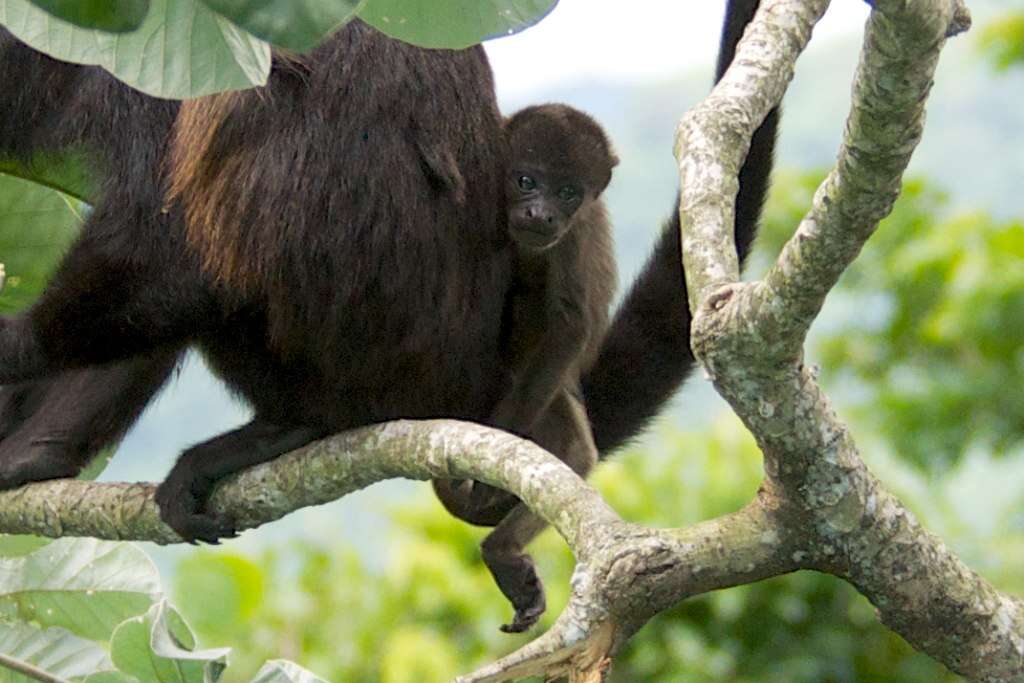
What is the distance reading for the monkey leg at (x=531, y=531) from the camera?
2.70m

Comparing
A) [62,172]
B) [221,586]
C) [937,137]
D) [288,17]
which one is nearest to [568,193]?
[62,172]

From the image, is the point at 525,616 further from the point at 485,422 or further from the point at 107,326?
the point at 107,326

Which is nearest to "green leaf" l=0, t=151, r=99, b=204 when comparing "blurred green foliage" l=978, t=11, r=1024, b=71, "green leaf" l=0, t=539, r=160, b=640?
"green leaf" l=0, t=539, r=160, b=640

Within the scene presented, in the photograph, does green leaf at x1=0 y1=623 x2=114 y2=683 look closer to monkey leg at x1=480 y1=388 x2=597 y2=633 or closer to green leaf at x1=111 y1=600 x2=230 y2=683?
green leaf at x1=111 y1=600 x2=230 y2=683

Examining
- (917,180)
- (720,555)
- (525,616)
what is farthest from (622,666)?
(720,555)

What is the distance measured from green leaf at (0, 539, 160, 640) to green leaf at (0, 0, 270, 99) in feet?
4.88

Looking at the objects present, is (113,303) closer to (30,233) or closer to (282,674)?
(30,233)

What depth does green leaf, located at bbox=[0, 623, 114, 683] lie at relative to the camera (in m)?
2.61

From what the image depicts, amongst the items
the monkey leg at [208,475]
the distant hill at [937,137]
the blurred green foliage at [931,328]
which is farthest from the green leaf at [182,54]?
the distant hill at [937,137]

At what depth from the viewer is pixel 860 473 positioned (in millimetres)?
1691

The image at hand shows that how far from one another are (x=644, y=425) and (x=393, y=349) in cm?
67

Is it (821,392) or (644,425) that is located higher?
(821,392)

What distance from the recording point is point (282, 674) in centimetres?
207

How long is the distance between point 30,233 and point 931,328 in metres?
5.49
